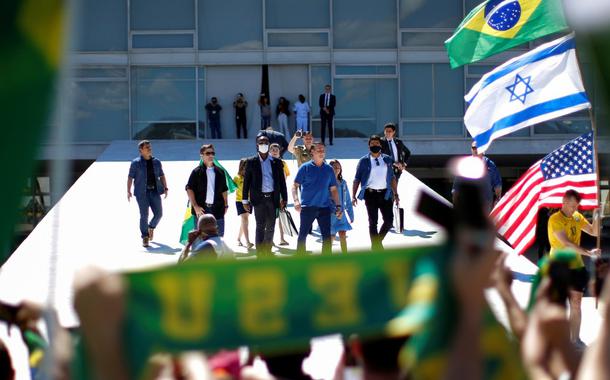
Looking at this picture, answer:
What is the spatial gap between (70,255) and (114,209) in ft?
10.7

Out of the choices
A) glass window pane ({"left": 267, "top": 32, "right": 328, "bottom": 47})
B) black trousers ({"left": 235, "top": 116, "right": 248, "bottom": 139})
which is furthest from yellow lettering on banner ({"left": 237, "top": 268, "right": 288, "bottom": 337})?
glass window pane ({"left": 267, "top": 32, "right": 328, "bottom": 47})

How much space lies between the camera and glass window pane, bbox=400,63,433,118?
2911cm

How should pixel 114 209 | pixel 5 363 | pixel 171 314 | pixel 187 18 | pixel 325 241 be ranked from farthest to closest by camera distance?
pixel 187 18
pixel 114 209
pixel 325 241
pixel 5 363
pixel 171 314

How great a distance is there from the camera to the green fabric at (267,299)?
281 centimetres

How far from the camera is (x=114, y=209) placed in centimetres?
1686

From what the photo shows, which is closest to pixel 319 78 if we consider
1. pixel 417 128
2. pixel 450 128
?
pixel 417 128

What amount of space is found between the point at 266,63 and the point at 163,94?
10.2ft

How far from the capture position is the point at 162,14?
29.1 meters

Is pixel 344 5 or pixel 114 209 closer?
pixel 114 209

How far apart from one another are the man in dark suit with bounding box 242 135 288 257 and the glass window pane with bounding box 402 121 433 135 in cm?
1664

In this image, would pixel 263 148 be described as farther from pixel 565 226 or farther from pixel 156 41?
pixel 156 41

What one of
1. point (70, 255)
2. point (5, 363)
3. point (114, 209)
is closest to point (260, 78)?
point (114, 209)

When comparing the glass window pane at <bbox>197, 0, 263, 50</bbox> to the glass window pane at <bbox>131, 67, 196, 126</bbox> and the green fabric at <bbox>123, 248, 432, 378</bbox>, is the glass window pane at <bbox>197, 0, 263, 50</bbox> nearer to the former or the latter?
the glass window pane at <bbox>131, 67, 196, 126</bbox>

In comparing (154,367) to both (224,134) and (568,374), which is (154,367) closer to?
(568,374)
